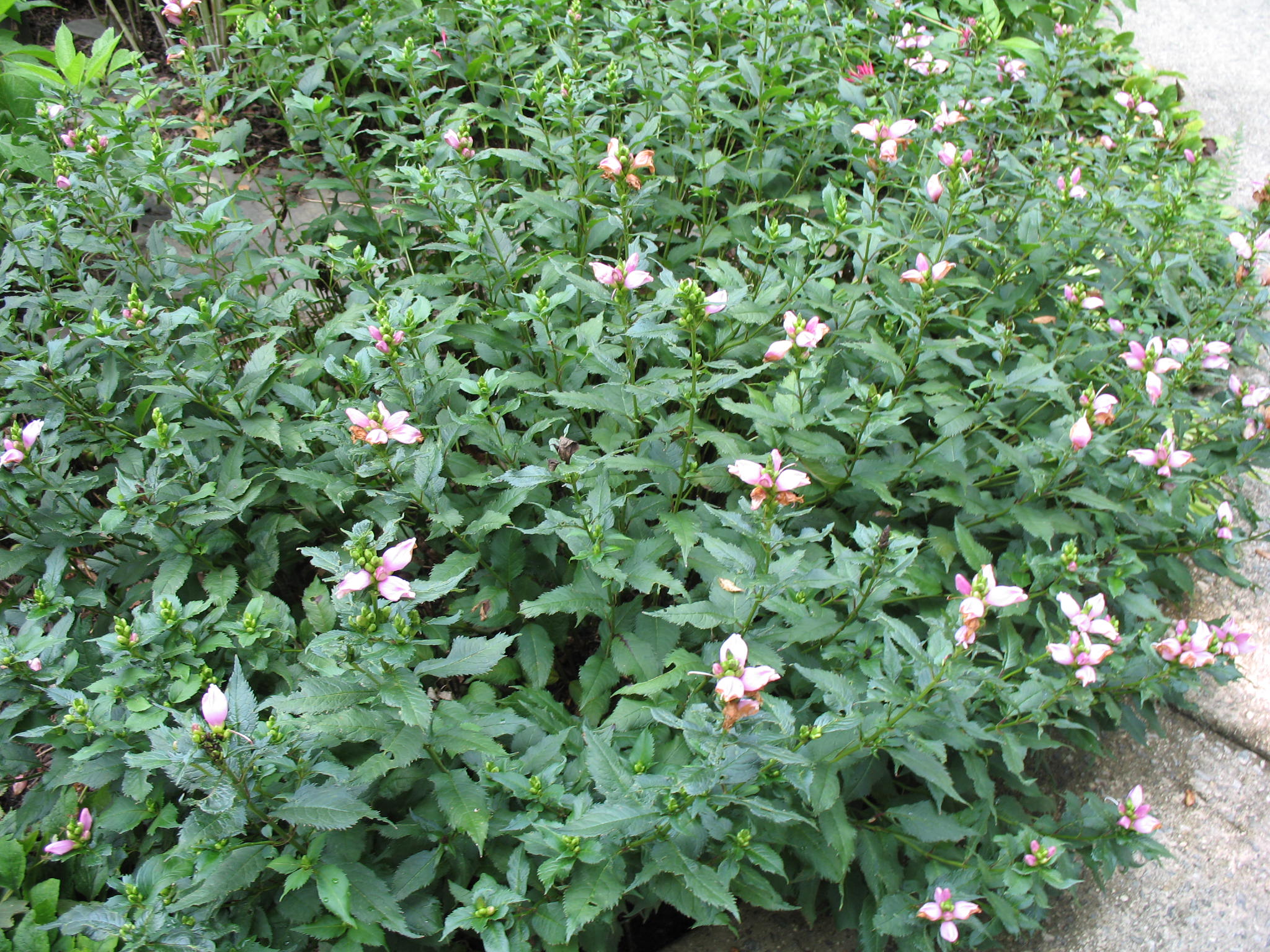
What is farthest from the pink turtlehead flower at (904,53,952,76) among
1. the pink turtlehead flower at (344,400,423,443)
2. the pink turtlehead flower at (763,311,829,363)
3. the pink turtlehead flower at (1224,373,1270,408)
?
the pink turtlehead flower at (344,400,423,443)

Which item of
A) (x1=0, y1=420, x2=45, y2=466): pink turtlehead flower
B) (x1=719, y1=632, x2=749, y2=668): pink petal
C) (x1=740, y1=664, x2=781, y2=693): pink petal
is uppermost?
(x1=0, y1=420, x2=45, y2=466): pink turtlehead flower

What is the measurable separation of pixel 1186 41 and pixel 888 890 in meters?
6.51

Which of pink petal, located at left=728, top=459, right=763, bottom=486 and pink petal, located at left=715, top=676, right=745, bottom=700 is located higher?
pink petal, located at left=728, top=459, right=763, bottom=486

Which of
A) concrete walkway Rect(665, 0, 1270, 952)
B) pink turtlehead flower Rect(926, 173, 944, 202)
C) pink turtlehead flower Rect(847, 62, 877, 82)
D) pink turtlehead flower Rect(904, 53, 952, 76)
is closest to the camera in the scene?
concrete walkway Rect(665, 0, 1270, 952)

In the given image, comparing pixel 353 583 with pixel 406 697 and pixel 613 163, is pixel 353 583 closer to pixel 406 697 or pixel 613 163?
pixel 406 697

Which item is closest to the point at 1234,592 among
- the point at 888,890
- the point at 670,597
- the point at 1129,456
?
the point at 1129,456

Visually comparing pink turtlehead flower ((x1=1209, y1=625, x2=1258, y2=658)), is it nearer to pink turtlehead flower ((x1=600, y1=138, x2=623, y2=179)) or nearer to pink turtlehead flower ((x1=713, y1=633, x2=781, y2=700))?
pink turtlehead flower ((x1=713, y1=633, x2=781, y2=700))

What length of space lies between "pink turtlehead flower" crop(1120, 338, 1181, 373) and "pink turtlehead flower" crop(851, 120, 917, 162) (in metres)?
0.84

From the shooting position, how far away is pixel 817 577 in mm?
1666

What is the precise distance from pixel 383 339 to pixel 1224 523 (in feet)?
7.09

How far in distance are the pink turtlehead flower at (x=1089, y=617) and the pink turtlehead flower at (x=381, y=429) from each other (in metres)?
1.43

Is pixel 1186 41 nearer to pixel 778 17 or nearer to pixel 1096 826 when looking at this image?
pixel 778 17

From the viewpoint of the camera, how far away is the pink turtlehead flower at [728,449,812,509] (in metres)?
1.57

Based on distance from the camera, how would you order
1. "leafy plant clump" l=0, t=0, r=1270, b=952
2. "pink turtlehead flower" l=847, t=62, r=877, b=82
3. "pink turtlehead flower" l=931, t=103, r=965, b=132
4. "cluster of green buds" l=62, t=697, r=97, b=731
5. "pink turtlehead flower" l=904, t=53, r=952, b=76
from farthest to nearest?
"pink turtlehead flower" l=847, t=62, r=877, b=82
"pink turtlehead flower" l=904, t=53, r=952, b=76
"pink turtlehead flower" l=931, t=103, r=965, b=132
"cluster of green buds" l=62, t=697, r=97, b=731
"leafy plant clump" l=0, t=0, r=1270, b=952
